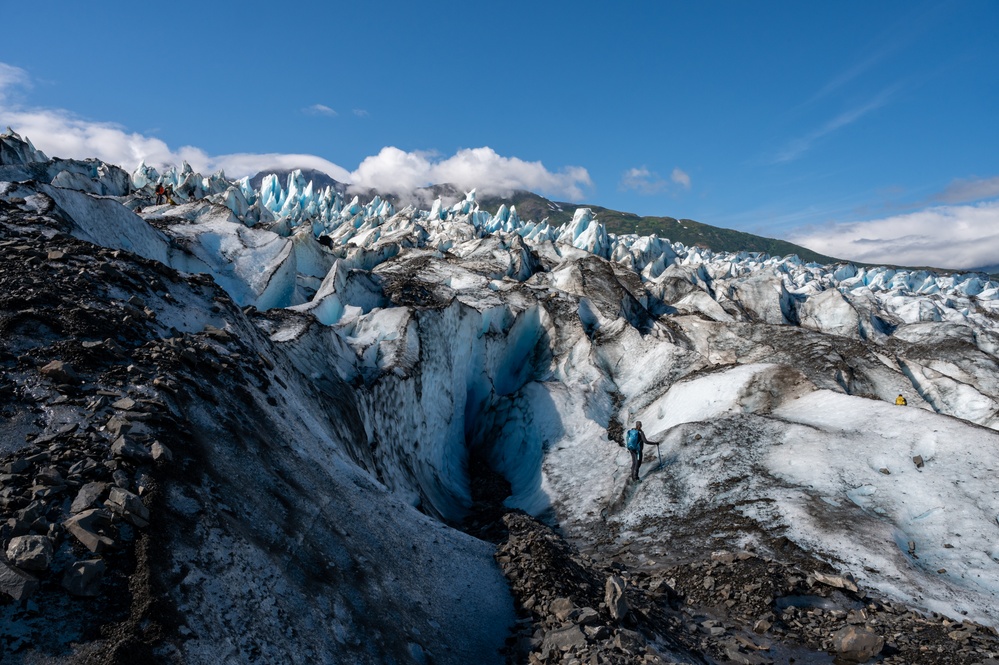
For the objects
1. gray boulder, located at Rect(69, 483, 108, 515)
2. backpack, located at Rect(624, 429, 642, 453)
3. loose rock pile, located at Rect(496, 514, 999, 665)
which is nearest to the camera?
gray boulder, located at Rect(69, 483, 108, 515)

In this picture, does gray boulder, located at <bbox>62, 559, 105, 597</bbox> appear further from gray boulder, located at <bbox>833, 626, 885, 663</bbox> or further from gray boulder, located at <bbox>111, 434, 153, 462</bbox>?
gray boulder, located at <bbox>833, 626, 885, 663</bbox>

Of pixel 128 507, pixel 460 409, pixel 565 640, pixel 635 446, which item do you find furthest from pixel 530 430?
pixel 128 507

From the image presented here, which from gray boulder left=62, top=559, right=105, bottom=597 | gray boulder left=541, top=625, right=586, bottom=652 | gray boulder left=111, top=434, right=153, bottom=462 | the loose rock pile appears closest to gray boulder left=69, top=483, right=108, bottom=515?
gray boulder left=111, top=434, right=153, bottom=462

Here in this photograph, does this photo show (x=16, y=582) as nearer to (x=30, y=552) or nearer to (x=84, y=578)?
(x=30, y=552)

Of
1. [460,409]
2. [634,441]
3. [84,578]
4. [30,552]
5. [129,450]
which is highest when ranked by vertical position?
[129,450]

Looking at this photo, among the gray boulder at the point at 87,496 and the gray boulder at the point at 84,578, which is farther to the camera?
the gray boulder at the point at 87,496

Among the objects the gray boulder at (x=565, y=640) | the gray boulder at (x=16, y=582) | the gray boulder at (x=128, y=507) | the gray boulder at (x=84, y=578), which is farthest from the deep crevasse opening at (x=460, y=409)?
the gray boulder at (x=16, y=582)

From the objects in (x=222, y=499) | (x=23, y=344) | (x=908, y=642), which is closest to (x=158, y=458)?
(x=222, y=499)

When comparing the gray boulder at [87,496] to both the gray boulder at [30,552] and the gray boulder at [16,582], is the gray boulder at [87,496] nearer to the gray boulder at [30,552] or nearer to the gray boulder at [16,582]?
the gray boulder at [30,552]
